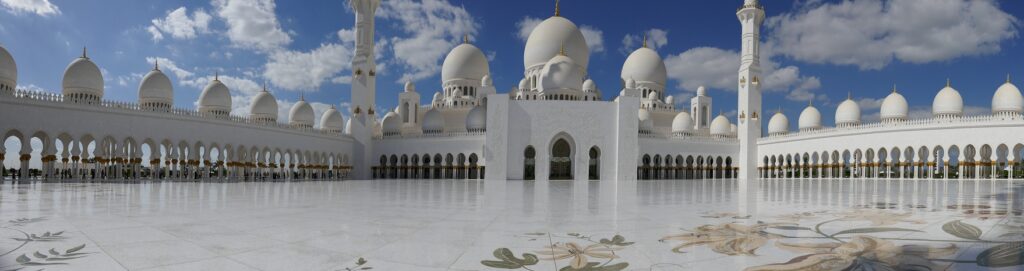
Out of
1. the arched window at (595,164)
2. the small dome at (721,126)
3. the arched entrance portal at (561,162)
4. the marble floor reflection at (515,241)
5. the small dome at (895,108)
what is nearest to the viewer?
the marble floor reflection at (515,241)

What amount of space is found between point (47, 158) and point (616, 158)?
2277 centimetres

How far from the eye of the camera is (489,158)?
28.5 meters

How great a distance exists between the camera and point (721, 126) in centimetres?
3619

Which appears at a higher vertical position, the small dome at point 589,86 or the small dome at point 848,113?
the small dome at point 589,86

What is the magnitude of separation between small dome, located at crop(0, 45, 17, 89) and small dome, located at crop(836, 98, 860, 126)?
3799cm

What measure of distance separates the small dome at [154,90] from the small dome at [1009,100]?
Result: 37.7 metres

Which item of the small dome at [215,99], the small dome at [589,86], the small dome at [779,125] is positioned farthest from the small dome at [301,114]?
the small dome at [779,125]

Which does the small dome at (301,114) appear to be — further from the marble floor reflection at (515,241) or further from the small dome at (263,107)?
the marble floor reflection at (515,241)

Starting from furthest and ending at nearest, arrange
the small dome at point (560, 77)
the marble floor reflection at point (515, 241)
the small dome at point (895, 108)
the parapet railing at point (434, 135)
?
the parapet railing at point (434, 135) < the small dome at point (560, 77) < the small dome at point (895, 108) < the marble floor reflection at point (515, 241)

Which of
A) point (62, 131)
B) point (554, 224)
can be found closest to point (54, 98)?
point (62, 131)

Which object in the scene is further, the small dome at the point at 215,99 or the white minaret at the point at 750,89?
the white minaret at the point at 750,89

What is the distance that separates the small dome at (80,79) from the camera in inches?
904

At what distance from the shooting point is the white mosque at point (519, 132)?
22.0 meters

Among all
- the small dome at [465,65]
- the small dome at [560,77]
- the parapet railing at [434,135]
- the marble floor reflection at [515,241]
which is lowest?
the marble floor reflection at [515,241]
